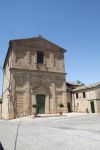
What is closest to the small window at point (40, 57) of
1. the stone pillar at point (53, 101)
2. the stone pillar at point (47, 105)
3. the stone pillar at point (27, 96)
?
the stone pillar at point (27, 96)

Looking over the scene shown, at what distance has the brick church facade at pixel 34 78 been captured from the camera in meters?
25.6

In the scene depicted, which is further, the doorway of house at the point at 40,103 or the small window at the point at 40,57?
the small window at the point at 40,57

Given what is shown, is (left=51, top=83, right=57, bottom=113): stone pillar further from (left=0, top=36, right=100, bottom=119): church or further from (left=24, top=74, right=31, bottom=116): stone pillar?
(left=24, top=74, right=31, bottom=116): stone pillar

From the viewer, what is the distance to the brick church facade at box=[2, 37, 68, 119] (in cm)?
2564

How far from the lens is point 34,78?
90.0ft

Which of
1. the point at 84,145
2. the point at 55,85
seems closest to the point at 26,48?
the point at 55,85

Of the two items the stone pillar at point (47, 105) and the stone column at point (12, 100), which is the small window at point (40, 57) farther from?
the stone pillar at point (47, 105)

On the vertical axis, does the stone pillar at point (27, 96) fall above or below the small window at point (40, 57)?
below

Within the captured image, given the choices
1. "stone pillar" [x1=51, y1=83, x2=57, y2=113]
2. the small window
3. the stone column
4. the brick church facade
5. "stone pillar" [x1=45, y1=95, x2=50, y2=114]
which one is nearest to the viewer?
the stone column

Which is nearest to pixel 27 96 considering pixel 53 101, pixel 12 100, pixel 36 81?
pixel 12 100

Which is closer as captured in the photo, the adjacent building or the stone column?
the stone column

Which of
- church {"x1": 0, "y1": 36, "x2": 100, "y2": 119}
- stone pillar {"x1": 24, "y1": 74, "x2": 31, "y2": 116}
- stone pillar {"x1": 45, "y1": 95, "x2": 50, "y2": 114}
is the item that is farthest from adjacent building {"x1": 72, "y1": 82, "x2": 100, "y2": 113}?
stone pillar {"x1": 24, "y1": 74, "x2": 31, "y2": 116}

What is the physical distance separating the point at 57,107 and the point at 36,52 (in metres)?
9.28

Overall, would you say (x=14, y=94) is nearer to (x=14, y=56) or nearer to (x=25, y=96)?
(x=25, y=96)
